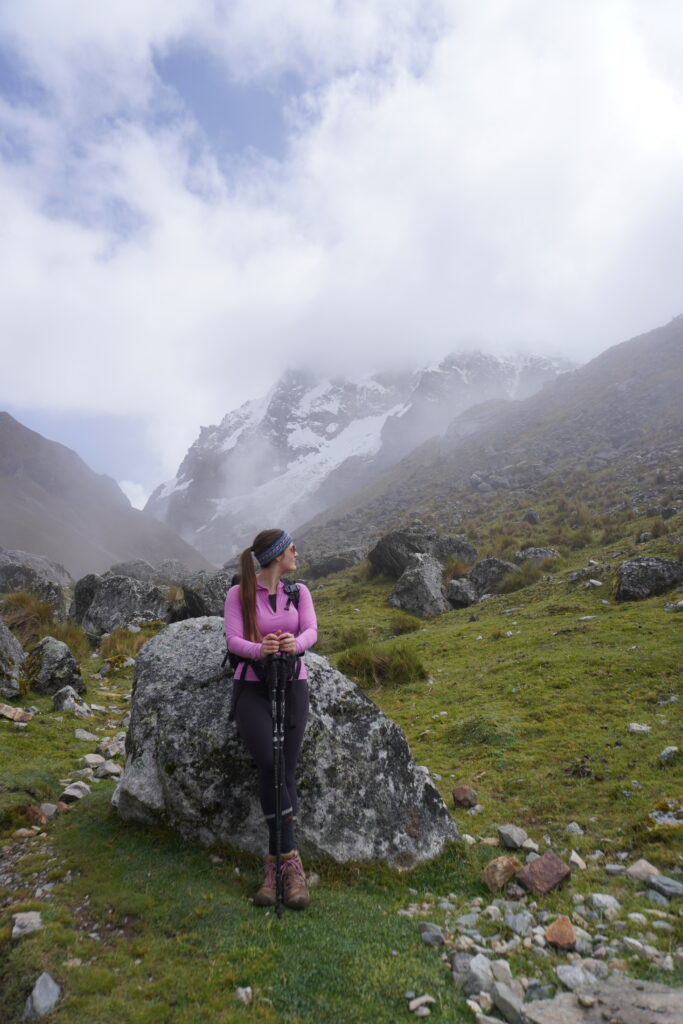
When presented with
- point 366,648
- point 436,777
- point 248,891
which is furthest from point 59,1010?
point 366,648

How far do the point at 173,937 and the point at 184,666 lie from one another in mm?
2800

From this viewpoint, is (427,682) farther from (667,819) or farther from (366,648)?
(667,819)

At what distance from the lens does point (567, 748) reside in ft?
24.8

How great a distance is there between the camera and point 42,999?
11.3 feet

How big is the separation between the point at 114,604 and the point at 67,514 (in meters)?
99.2

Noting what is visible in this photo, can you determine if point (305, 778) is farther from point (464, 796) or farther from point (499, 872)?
point (464, 796)

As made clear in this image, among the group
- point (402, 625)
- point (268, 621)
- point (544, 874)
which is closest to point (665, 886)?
point (544, 874)

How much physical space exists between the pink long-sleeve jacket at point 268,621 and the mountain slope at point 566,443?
35.0 meters

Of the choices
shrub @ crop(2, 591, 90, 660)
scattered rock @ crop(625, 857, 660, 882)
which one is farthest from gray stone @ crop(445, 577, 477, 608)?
scattered rock @ crop(625, 857, 660, 882)

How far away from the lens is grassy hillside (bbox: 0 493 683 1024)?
3596 millimetres

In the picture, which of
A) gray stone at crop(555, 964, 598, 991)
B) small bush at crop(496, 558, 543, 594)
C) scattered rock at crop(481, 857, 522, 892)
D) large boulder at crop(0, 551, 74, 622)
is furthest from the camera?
large boulder at crop(0, 551, 74, 622)

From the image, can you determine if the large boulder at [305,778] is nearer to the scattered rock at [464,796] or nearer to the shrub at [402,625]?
the scattered rock at [464,796]

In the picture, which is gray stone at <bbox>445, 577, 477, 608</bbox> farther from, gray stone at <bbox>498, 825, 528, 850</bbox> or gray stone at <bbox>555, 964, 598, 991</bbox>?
gray stone at <bbox>555, 964, 598, 991</bbox>

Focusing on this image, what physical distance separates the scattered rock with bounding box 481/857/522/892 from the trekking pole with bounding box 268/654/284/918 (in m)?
1.93
